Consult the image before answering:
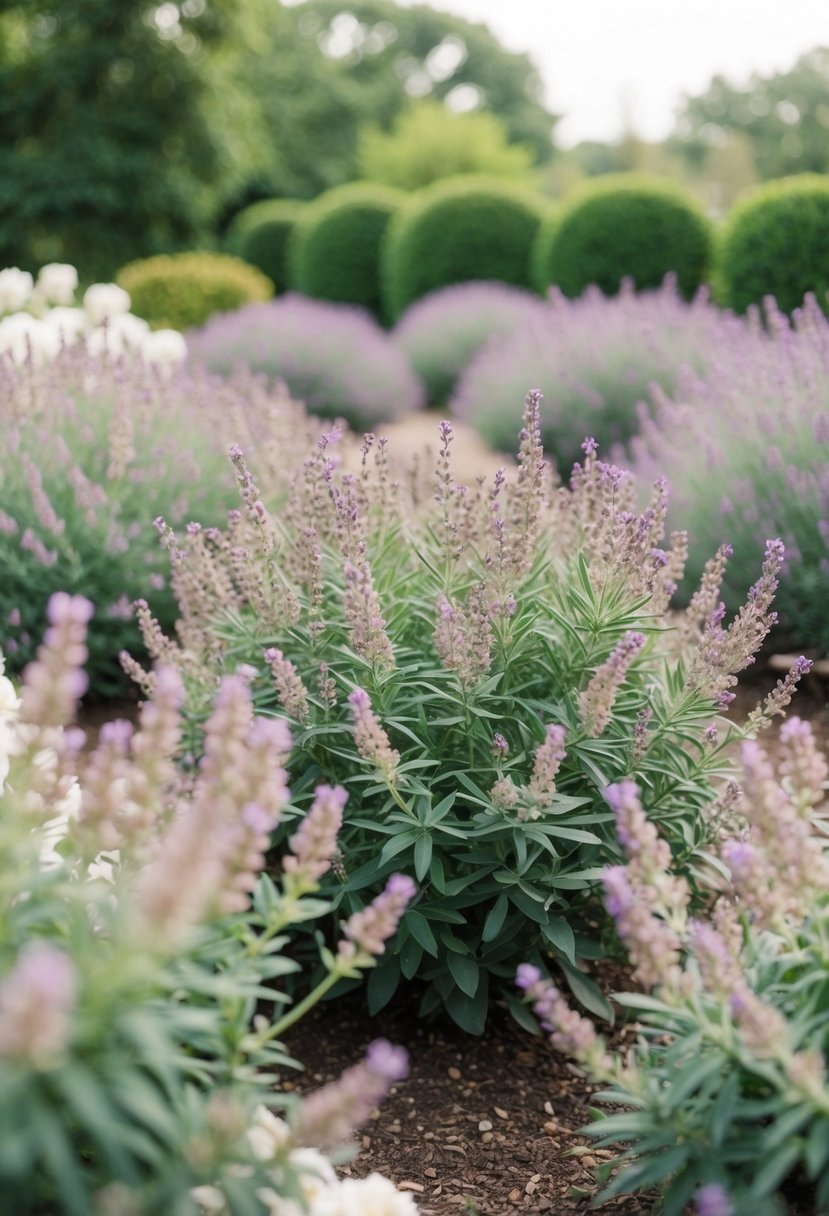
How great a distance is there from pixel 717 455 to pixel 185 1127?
154 inches

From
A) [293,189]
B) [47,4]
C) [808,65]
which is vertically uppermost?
[47,4]

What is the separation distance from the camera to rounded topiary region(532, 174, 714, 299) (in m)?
12.3

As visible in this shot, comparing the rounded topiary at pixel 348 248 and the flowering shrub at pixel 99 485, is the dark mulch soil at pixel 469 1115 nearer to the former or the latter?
the flowering shrub at pixel 99 485

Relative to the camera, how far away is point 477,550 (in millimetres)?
2918

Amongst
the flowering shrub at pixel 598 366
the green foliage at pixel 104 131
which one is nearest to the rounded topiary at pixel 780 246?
the flowering shrub at pixel 598 366

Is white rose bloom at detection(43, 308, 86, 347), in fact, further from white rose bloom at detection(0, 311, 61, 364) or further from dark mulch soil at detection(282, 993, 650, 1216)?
dark mulch soil at detection(282, 993, 650, 1216)

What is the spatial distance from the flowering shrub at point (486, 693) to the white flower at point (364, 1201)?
0.76 meters

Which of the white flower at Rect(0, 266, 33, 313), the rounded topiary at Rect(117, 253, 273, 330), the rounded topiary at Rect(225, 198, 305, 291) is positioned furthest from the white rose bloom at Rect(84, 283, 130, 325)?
the rounded topiary at Rect(225, 198, 305, 291)

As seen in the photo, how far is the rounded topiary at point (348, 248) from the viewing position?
18281mm

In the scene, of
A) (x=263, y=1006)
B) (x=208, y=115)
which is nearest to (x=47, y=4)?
(x=208, y=115)

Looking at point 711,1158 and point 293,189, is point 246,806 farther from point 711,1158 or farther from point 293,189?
point 293,189

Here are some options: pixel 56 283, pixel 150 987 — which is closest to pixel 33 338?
pixel 56 283

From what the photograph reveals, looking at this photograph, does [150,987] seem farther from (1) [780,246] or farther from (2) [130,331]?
(1) [780,246]

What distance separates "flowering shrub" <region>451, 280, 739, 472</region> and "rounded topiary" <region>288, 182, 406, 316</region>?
33.8 ft
